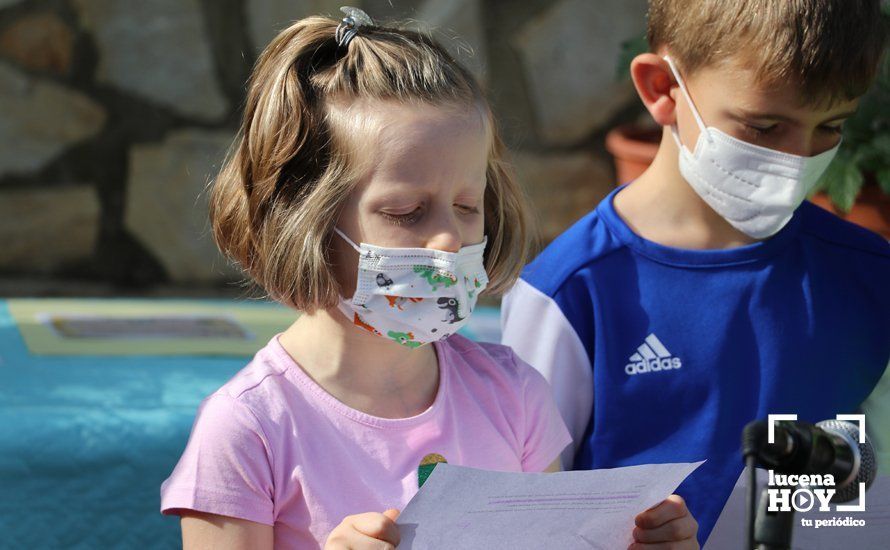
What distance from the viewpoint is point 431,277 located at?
1.37m

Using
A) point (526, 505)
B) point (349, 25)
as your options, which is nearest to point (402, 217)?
point (349, 25)

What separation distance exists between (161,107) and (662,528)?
2.57 m

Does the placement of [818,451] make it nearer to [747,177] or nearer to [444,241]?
[444,241]

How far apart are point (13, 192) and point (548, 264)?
7.42 feet

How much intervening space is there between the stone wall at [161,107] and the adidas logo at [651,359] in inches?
72.8

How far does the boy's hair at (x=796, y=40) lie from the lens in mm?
1626

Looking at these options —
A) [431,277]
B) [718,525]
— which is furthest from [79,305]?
[718,525]

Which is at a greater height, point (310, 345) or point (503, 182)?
point (503, 182)

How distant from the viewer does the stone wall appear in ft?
11.2

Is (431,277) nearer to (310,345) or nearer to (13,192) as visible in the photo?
(310,345)

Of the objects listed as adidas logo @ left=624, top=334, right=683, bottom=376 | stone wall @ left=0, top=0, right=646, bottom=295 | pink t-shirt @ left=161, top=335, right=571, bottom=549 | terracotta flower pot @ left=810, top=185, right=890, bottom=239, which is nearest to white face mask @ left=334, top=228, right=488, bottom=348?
pink t-shirt @ left=161, top=335, right=571, bottom=549

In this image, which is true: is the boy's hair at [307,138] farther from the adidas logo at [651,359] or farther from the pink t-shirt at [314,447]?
the adidas logo at [651,359]

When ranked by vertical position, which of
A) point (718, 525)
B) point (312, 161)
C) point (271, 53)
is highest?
point (271, 53)

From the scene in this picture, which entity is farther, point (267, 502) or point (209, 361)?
point (209, 361)
